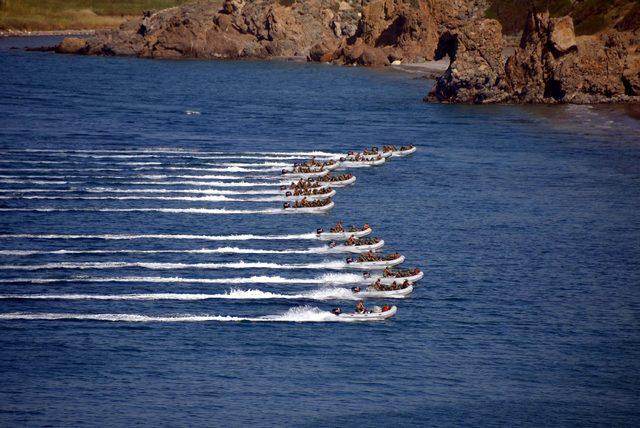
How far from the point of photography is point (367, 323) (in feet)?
290

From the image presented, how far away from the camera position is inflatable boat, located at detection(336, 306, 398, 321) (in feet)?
289

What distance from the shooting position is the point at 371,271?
102 metres

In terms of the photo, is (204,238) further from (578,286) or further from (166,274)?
(578,286)

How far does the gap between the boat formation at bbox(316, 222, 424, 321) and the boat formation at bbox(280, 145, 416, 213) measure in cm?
1166

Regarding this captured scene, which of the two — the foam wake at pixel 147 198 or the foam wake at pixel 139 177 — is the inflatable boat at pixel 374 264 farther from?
the foam wake at pixel 139 177

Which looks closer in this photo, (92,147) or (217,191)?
(217,191)

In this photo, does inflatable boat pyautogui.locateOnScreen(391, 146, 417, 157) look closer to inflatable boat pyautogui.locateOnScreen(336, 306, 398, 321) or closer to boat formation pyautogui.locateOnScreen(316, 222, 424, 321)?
boat formation pyautogui.locateOnScreen(316, 222, 424, 321)

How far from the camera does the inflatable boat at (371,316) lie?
8812 cm

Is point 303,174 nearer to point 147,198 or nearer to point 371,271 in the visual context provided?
point 147,198

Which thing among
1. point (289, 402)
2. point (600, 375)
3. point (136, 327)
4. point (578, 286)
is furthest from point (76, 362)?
point (578, 286)

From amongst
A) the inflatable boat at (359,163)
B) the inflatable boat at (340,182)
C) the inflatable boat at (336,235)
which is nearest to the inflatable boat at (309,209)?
the inflatable boat at (340,182)

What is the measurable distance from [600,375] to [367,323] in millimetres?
19157

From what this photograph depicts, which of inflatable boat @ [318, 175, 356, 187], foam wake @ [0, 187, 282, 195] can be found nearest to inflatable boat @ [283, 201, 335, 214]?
foam wake @ [0, 187, 282, 195]

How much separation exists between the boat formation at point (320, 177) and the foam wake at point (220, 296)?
3244 centimetres
